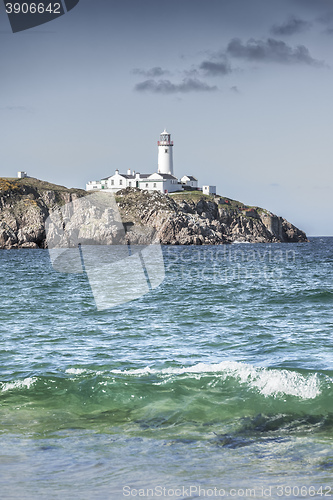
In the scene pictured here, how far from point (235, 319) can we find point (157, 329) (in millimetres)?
4578

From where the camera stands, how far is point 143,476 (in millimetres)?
8797

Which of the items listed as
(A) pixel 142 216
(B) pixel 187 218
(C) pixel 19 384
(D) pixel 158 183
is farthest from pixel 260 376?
(D) pixel 158 183

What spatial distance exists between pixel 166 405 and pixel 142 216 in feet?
506

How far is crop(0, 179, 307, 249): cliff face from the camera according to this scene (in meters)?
146

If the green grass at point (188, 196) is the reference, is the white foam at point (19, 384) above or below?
below

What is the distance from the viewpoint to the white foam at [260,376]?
1423 centimetres

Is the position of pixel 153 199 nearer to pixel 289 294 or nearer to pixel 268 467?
pixel 289 294

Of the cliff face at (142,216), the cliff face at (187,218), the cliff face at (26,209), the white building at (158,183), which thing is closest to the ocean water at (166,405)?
the cliff face at (26,209)

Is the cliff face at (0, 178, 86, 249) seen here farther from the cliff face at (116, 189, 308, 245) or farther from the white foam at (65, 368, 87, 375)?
the white foam at (65, 368, 87, 375)

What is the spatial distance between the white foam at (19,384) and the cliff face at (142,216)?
128757 mm

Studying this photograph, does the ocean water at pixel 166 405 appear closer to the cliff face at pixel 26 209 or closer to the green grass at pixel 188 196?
the cliff face at pixel 26 209

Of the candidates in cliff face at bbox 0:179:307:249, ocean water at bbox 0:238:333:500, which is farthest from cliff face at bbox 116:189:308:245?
ocean water at bbox 0:238:333:500

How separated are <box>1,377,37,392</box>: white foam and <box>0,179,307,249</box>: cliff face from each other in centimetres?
12876

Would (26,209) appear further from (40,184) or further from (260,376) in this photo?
(260,376)
